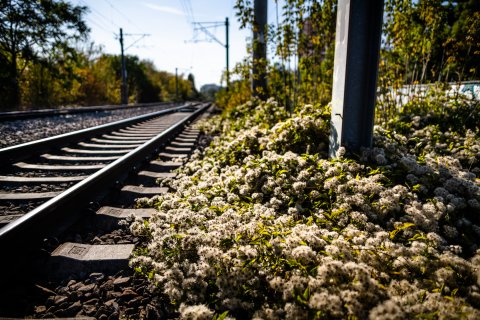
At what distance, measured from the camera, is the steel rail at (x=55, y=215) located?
2.10 metres

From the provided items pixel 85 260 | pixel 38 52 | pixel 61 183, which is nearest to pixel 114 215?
pixel 85 260

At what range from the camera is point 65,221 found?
2.68 m

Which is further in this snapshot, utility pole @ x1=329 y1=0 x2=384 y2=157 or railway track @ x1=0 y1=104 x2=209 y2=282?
utility pole @ x1=329 y1=0 x2=384 y2=157

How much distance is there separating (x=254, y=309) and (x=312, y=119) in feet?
8.85

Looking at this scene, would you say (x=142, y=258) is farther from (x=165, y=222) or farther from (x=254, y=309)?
(x=254, y=309)

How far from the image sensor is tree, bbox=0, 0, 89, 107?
1900cm

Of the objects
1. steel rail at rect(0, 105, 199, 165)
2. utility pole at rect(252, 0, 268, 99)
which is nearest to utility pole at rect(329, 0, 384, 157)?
utility pole at rect(252, 0, 268, 99)

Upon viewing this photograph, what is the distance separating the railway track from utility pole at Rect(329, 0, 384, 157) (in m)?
2.43


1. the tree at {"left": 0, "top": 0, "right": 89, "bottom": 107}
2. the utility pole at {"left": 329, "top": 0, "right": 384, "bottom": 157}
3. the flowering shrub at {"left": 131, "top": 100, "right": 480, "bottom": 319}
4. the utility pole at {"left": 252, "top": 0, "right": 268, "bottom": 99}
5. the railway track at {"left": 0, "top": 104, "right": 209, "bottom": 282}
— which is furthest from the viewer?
the tree at {"left": 0, "top": 0, "right": 89, "bottom": 107}

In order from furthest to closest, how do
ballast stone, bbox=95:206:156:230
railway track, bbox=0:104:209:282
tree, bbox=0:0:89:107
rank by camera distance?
tree, bbox=0:0:89:107, ballast stone, bbox=95:206:156:230, railway track, bbox=0:104:209:282

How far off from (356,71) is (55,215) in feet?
11.3

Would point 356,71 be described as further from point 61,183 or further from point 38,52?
point 38,52

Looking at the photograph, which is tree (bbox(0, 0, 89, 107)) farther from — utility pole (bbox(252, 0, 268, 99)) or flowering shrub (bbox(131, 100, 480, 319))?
flowering shrub (bbox(131, 100, 480, 319))

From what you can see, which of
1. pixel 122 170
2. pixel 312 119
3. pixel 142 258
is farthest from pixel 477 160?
pixel 122 170
